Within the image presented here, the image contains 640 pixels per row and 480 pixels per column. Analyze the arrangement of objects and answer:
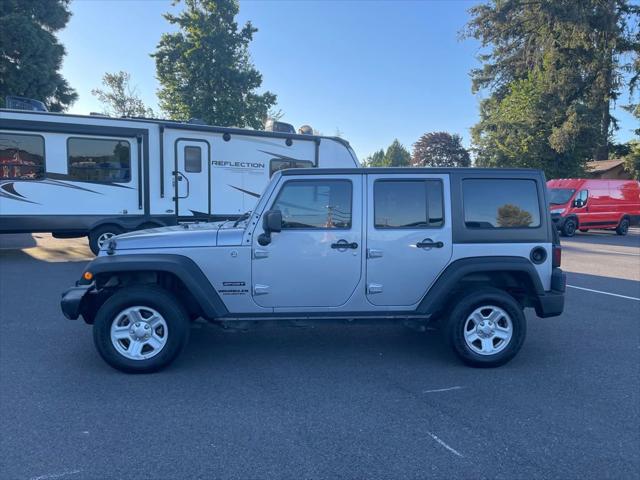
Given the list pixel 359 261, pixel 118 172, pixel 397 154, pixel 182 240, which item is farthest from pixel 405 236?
pixel 397 154

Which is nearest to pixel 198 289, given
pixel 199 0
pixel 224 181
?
pixel 224 181

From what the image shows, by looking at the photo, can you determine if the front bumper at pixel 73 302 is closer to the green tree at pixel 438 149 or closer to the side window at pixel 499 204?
the side window at pixel 499 204

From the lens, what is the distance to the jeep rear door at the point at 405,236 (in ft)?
14.9

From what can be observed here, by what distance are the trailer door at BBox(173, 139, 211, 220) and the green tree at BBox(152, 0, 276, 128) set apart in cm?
1438

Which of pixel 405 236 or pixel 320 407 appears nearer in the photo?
pixel 320 407

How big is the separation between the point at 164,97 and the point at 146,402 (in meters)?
24.4

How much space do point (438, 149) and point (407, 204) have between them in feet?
171

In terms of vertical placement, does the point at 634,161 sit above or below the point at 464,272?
above

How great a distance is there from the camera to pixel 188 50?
23.5 meters

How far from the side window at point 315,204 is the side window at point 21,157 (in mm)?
7441

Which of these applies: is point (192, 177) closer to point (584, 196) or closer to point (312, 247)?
point (312, 247)

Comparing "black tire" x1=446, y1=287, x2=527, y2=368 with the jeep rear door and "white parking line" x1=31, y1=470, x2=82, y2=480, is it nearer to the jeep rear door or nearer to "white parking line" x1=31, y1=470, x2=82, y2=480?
the jeep rear door

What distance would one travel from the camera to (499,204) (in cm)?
469

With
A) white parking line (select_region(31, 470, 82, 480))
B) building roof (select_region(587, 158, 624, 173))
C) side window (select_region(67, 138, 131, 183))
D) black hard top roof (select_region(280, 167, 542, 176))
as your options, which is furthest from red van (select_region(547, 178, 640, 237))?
building roof (select_region(587, 158, 624, 173))
